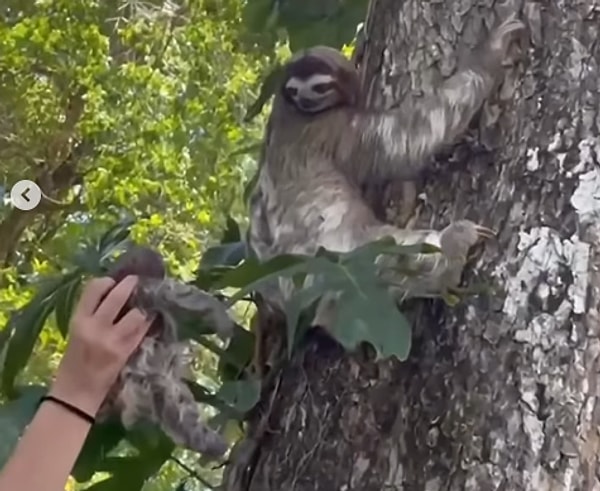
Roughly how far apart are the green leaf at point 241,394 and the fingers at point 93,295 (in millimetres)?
207

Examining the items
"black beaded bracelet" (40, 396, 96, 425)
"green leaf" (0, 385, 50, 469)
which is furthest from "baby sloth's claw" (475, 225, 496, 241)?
"green leaf" (0, 385, 50, 469)

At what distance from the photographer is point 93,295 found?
1165 mm

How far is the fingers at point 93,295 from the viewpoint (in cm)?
115

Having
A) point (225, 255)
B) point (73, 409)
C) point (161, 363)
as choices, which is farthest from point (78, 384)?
point (225, 255)

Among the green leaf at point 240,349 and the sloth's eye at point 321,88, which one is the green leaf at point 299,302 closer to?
the green leaf at point 240,349

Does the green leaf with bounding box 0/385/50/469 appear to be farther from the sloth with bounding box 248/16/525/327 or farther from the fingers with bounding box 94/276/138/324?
the sloth with bounding box 248/16/525/327

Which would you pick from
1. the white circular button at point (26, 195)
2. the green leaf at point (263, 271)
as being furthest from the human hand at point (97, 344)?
the white circular button at point (26, 195)

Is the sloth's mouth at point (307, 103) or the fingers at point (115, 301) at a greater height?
the sloth's mouth at point (307, 103)

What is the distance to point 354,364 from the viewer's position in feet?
4.00

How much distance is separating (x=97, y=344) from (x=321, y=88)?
1.67 feet

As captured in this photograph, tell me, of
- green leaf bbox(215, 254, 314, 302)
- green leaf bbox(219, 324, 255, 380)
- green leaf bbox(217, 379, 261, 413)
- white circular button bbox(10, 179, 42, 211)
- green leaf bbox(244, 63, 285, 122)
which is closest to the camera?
green leaf bbox(215, 254, 314, 302)

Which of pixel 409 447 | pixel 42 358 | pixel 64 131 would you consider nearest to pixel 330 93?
pixel 409 447

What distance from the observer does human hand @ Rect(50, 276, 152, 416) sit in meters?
1.09

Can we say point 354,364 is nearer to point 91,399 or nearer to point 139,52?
point 91,399
